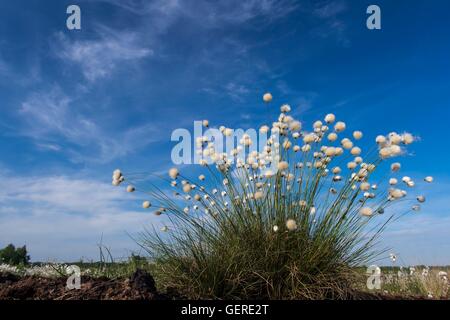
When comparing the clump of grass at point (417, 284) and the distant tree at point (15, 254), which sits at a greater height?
the distant tree at point (15, 254)

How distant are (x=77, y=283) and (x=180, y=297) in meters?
1.16

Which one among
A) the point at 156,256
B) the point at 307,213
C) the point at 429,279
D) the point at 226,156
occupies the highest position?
the point at 226,156

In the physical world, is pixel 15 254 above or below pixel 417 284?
above

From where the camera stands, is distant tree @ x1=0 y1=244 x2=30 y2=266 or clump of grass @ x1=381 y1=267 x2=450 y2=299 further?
distant tree @ x1=0 y1=244 x2=30 y2=266

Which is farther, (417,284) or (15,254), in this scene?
(15,254)

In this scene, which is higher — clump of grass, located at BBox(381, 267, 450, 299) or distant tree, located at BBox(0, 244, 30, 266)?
distant tree, located at BBox(0, 244, 30, 266)

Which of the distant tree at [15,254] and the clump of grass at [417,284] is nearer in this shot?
the clump of grass at [417,284]

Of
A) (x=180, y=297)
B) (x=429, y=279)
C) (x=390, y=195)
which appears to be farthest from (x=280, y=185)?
(x=429, y=279)
